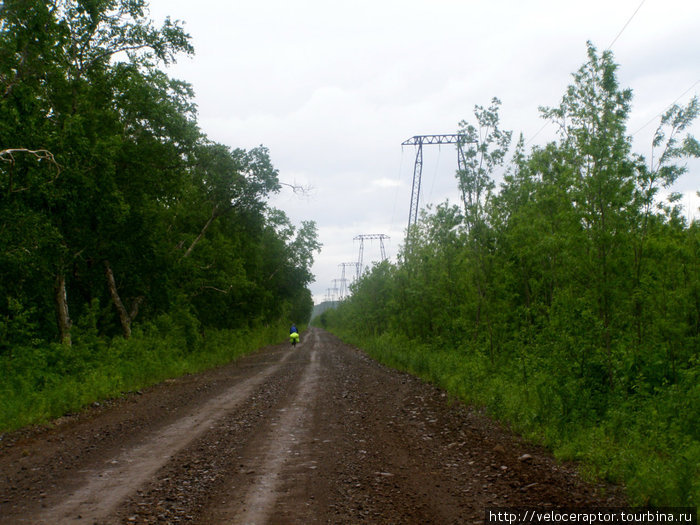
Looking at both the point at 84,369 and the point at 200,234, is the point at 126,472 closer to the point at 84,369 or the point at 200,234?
the point at 84,369

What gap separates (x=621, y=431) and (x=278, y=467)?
197 inches

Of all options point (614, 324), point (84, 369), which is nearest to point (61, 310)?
point (84, 369)

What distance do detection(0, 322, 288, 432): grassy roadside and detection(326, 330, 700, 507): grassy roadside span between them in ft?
31.1

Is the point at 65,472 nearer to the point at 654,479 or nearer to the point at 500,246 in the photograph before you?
the point at 654,479

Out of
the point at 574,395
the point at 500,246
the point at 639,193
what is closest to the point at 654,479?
the point at 574,395

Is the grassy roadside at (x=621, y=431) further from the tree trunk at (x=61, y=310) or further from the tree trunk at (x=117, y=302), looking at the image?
the tree trunk at (x=117, y=302)

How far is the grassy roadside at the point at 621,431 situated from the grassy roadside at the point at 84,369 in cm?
947

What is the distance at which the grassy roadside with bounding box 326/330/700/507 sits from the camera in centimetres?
548

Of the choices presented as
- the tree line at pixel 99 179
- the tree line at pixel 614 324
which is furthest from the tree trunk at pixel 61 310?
the tree line at pixel 614 324

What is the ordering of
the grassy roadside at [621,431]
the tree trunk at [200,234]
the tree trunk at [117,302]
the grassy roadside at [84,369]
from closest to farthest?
the grassy roadside at [621,431], the grassy roadside at [84,369], the tree trunk at [117,302], the tree trunk at [200,234]

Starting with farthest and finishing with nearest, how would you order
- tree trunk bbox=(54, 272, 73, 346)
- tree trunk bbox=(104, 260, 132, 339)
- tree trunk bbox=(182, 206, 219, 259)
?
tree trunk bbox=(182, 206, 219, 259)
tree trunk bbox=(104, 260, 132, 339)
tree trunk bbox=(54, 272, 73, 346)

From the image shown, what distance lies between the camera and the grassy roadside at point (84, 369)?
1193 centimetres

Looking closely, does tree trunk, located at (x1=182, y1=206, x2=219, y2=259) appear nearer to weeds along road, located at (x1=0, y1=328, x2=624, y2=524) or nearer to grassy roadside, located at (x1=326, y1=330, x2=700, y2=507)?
weeds along road, located at (x1=0, y1=328, x2=624, y2=524)

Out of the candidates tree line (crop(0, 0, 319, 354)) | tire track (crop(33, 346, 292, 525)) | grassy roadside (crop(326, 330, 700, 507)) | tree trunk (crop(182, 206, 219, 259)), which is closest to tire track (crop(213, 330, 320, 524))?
tire track (crop(33, 346, 292, 525))
